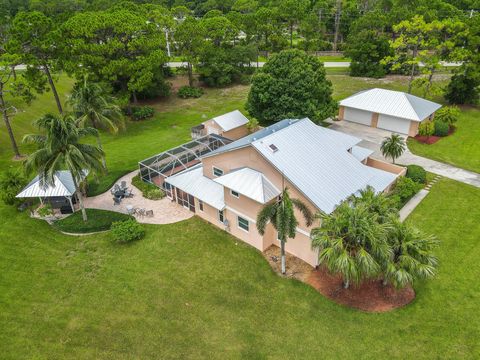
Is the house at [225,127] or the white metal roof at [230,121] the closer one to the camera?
the white metal roof at [230,121]

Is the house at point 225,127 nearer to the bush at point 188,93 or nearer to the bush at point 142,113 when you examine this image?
the bush at point 142,113

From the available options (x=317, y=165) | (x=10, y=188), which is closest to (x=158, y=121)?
(x=10, y=188)

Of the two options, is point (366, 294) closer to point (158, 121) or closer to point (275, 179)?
point (275, 179)

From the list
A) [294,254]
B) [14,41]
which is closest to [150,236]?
[294,254]

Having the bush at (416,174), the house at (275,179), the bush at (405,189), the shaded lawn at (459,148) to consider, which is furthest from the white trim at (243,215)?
the shaded lawn at (459,148)

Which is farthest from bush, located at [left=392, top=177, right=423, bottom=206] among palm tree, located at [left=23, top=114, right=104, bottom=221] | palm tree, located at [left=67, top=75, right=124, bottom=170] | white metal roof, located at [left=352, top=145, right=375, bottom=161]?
palm tree, located at [left=67, top=75, right=124, bottom=170]

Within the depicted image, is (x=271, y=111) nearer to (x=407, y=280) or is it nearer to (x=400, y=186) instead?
(x=400, y=186)
